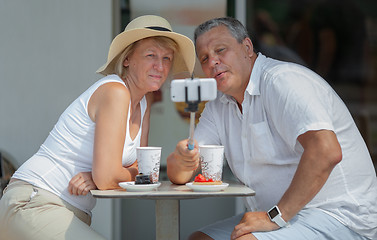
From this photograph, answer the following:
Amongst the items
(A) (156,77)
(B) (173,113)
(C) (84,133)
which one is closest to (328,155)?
(A) (156,77)

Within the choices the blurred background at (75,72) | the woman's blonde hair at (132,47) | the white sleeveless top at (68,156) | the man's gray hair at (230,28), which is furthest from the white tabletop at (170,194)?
the blurred background at (75,72)

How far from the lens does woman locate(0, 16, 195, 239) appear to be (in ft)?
7.41

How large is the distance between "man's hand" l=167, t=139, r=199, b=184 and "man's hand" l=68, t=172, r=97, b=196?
1.19 feet

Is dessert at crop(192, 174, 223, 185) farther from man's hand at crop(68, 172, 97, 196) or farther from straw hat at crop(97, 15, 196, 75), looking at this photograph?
straw hat at crop(97, 15, 196, 75)

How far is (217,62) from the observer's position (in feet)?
8.61

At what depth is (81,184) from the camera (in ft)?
7.69

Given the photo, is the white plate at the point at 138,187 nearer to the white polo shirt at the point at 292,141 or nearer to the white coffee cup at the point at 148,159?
the white coffee cup at the point at 148,159

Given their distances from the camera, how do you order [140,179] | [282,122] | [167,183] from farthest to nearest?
[167,183], [282,122], [140,179]

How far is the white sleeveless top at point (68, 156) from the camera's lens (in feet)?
7.88

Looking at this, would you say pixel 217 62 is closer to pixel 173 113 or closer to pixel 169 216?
pixel 169 216

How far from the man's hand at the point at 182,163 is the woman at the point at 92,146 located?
0.57 ft

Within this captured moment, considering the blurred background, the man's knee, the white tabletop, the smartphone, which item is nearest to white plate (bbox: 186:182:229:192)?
the white tabletop

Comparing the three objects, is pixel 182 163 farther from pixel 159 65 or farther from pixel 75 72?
pixel 75 72

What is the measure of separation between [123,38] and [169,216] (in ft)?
2.79
